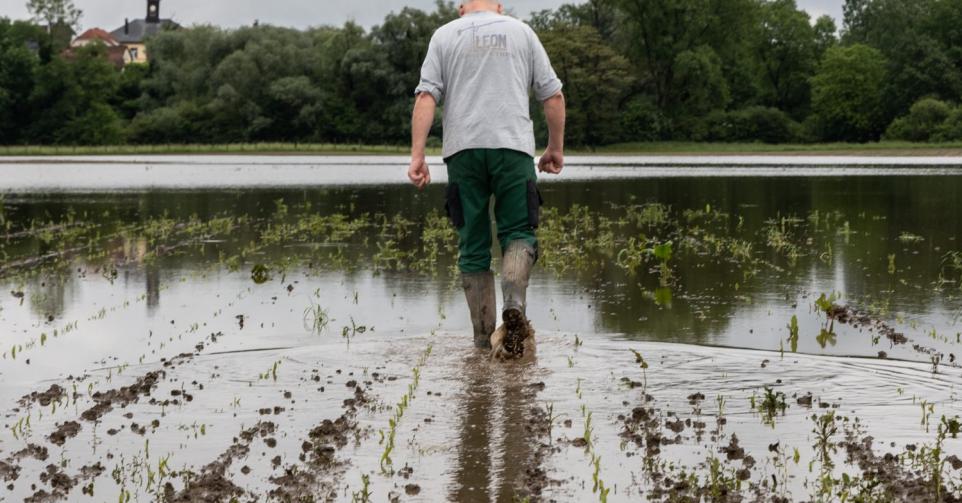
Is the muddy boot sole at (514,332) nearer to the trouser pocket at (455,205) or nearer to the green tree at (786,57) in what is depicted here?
the trouser pocket at (455,205)

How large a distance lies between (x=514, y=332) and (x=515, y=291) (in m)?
0.23

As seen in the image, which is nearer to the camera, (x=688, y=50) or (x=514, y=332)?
(x=514, y=332)

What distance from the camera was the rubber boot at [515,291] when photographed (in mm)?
6750

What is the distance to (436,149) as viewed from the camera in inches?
2980

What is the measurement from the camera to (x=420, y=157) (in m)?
6.95

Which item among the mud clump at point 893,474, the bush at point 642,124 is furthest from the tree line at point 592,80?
the mud clump at point 893,474

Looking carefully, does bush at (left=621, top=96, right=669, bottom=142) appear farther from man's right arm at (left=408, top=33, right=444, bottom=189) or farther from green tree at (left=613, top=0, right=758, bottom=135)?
man's right arm at (left=408, top=33, right=444, bottom=189)

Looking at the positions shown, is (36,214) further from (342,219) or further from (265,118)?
(265,118)

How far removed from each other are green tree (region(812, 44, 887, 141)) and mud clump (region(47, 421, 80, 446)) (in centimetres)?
8656

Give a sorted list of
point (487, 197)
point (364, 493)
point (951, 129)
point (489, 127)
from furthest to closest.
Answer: point (951, 129), point (487, 197), point (489, 127), point (364, 493)

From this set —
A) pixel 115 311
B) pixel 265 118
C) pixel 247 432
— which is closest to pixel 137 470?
pixel 247 432

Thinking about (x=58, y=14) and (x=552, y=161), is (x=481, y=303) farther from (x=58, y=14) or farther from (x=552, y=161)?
(x=58, y=14)

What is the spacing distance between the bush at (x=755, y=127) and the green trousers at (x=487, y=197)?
271 ft

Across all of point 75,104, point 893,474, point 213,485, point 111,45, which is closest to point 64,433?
point 213,485
